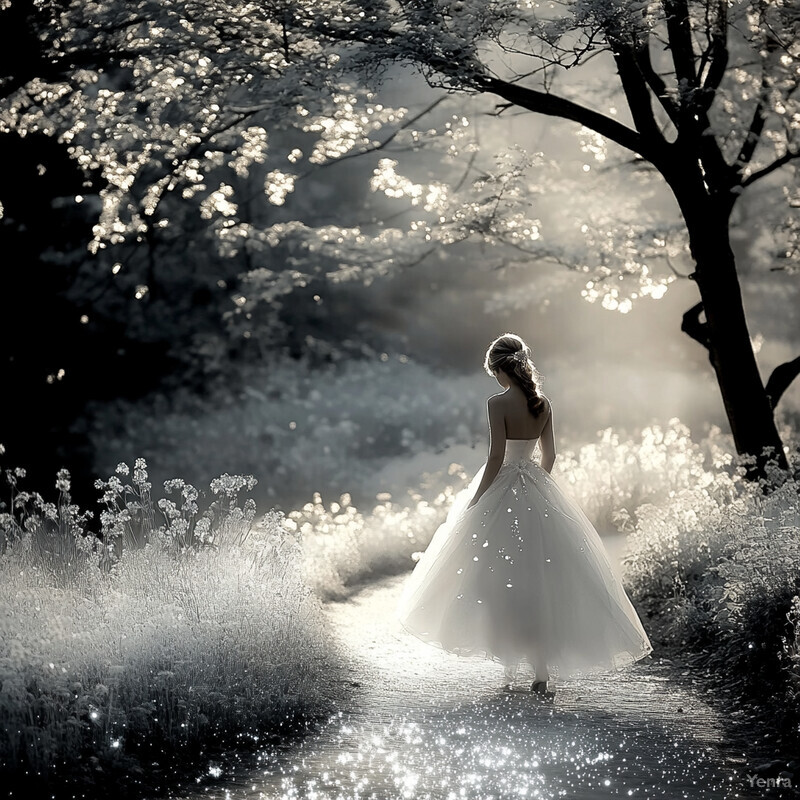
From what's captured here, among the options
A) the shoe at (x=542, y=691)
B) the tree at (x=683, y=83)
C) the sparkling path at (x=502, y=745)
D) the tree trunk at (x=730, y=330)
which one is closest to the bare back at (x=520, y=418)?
the shoe at (x=542, y=691)

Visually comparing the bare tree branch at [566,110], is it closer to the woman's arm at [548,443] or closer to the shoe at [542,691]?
the woman's arm at [548,443]

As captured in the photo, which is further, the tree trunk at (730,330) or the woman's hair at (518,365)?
the tree trunk at (730,330)

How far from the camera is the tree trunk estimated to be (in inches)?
415

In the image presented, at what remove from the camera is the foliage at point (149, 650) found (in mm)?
4910

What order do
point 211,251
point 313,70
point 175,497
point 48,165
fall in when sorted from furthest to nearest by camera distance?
point 211,251 < point 175,497 < point 48,165 < point 313,70

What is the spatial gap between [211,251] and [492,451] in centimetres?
1928

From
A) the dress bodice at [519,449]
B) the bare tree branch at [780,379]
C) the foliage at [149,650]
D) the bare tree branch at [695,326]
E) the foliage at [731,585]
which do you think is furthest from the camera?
the bare tree branch at [695,326]

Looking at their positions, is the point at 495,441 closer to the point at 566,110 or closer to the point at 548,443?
the point at 548,443

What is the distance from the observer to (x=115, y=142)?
1055 cm

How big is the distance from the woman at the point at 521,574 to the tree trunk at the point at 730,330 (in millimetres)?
4528

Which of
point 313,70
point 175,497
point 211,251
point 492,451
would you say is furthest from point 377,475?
point 492,451

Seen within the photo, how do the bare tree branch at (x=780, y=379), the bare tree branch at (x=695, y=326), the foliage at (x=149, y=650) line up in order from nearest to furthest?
1. the foliage at (x=149, y=650)
2. the bare tree branch at (x=780, y=379)
3. the bare tree branch at (x=695, y=326)

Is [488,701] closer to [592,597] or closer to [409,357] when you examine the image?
[592,597]

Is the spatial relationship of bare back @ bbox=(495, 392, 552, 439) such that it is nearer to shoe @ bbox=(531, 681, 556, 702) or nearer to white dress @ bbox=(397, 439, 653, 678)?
white dress @ bbox=(397, 439, 653, 678)
